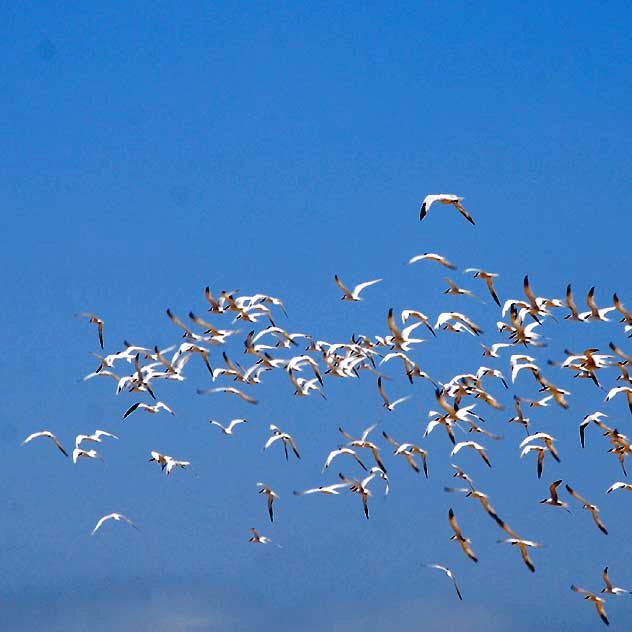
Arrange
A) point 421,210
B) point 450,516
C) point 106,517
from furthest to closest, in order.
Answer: point 106,517 < point 450,516 < point 421,210

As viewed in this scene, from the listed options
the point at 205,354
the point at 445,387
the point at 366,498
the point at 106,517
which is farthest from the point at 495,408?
the point at 106,517

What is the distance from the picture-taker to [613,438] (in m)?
61.4

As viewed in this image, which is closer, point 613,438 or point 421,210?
point 421,210

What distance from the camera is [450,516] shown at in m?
59.3

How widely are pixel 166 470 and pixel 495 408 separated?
1360cm

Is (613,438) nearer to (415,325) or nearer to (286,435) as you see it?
(415,325)

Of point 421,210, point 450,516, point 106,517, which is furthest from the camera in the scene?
point 106,517

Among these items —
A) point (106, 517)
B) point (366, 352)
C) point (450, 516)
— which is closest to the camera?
point (450, 516)

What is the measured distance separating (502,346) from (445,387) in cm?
253

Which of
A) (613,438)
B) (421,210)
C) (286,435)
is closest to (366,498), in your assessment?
(286,435)

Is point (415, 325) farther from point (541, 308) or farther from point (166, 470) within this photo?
point (166, 470)

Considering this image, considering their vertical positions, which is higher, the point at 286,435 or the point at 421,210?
the point at 286,435

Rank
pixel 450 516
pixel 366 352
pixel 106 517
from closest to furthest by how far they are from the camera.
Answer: pixel 450 516
pixel 366 352
pixel 106 517

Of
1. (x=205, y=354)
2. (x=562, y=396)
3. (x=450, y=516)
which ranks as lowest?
(x=450, y=516)
